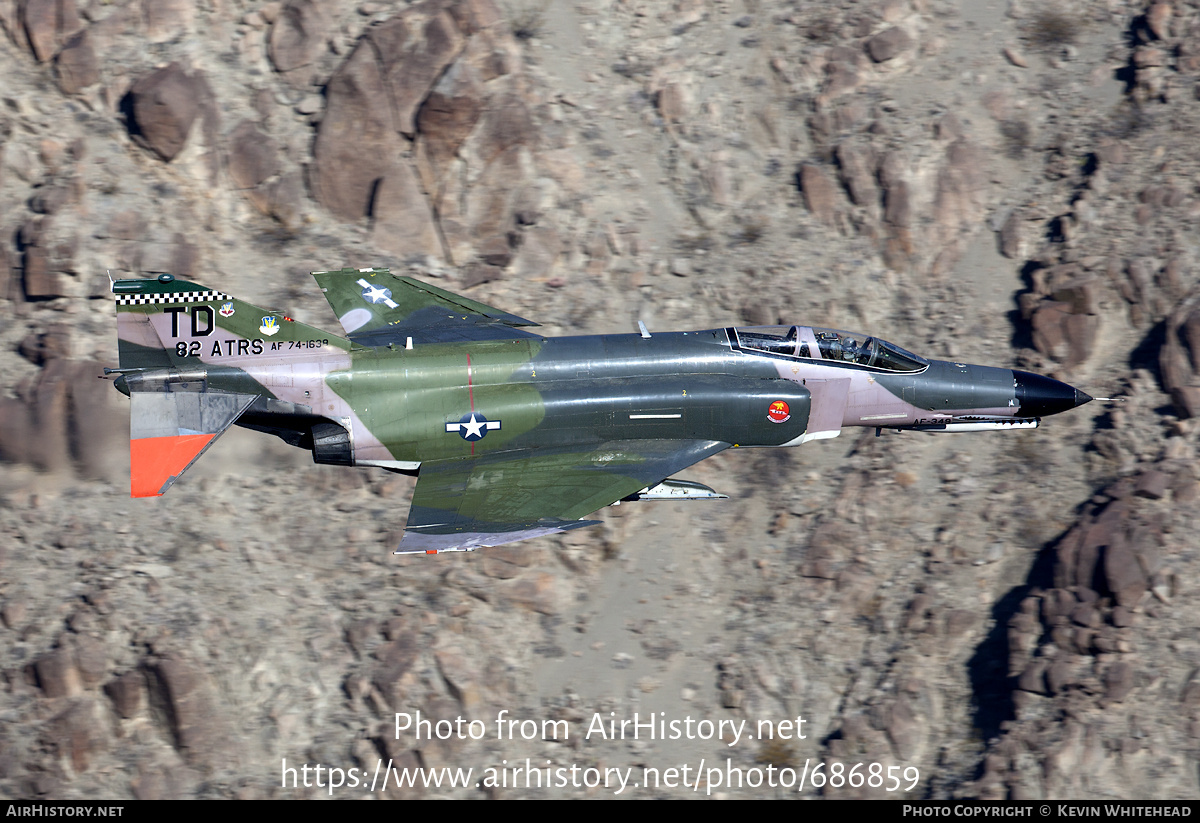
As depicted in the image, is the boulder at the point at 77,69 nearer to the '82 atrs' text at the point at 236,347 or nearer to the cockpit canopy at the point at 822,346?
the '82 atrs' text at the point at 236,347

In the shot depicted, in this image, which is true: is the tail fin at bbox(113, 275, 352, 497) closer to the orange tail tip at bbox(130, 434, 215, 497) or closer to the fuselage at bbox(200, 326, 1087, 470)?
the orange tail tip at bbox(130, 434, 215, 497)

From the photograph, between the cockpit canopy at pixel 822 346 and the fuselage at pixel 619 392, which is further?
the cockpit canopy at pixel 822 346

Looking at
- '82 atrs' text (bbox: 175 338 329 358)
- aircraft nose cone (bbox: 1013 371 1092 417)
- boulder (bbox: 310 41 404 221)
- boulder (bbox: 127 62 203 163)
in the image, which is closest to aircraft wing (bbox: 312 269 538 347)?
'82 atrs' text (bbox: 175 338 329 358)

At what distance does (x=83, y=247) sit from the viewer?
26.8 m

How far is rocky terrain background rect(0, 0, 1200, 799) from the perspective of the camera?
22.2m

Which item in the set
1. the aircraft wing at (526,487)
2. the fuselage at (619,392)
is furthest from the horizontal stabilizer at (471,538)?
the fuselage at (619,392)

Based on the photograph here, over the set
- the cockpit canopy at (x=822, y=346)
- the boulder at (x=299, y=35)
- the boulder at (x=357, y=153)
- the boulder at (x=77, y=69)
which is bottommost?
the cockpit canopy at (x=822, y=346)

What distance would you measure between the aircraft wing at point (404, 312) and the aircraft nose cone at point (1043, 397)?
958 cm

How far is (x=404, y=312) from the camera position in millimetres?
23453

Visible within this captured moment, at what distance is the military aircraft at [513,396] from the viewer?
20.6 metres

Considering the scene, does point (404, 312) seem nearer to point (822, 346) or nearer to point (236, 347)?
point (236, 347)

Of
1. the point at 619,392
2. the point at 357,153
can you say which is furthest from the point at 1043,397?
the point at 357,153

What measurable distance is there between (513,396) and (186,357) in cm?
595
